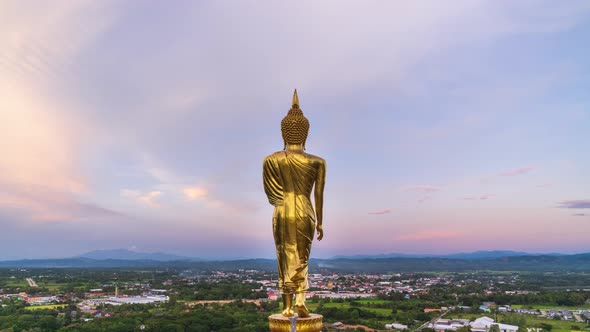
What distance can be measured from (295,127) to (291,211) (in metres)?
1.23

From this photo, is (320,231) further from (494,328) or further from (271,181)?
(494,328)

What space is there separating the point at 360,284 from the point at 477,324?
42813 mm

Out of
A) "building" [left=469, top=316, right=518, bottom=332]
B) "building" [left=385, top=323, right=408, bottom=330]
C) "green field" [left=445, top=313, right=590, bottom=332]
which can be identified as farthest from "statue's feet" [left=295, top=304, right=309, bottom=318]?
"green field" [left=445, top=313, right=590, bottom=332]

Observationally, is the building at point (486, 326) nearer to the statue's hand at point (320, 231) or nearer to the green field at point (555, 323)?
the green field at point (555, 323)

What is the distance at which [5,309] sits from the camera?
41969 mm

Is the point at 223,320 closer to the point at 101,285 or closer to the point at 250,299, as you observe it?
the point at 250,299

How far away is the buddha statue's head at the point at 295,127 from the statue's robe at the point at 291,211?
0.70ft

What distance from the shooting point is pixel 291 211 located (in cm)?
811

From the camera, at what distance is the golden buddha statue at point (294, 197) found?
26.5 feet

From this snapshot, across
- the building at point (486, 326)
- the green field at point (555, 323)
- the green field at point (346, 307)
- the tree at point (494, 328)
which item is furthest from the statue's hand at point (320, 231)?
the green field at point (346, 307)

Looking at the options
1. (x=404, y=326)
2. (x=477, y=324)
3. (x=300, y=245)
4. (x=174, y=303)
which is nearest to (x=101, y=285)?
(x=174, y=303)

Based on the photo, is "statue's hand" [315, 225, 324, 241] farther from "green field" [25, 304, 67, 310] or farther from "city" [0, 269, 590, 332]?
"green field" [25, 304, 67, 310]

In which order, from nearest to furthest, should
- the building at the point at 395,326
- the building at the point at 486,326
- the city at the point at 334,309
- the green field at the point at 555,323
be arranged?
the building at the point at 486,326 < the city at the point at 334,309 < the green field at the point at 555,323 < the building at the point at 395,326

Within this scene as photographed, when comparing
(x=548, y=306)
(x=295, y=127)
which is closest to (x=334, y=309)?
(x=548, y=306)
